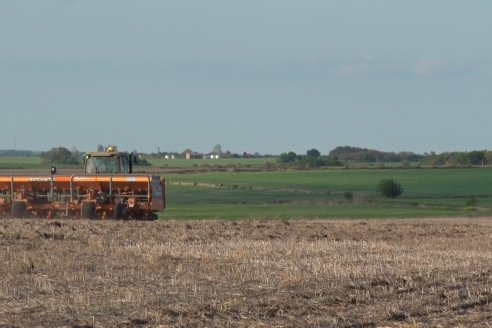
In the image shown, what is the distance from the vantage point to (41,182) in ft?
124

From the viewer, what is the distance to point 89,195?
36.7 m

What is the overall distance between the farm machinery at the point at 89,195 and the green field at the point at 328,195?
470 inches

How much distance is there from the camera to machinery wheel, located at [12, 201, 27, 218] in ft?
122

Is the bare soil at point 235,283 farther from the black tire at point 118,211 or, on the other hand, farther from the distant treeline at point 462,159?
the distant treeline at point 462,159

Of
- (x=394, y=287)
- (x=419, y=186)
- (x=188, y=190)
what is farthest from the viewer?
(x=419, y=186)

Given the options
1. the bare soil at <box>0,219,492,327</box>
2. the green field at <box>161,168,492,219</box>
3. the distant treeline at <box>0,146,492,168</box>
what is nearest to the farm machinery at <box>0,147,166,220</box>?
the bare soil at <box>0,219,492,327</box>

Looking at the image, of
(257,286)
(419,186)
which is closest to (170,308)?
(257,286)

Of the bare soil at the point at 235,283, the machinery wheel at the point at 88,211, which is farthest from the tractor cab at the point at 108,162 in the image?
the bare soil at the point at 235,283

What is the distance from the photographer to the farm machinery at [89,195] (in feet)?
119

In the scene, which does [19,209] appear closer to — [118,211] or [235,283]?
[118,211]

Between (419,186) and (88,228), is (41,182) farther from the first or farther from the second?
(419,186)

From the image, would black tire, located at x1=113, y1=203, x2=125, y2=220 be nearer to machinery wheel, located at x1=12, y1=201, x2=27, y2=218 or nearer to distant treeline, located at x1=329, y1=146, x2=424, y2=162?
machinery wheel, located at x1=12, y1=201, x2=27, y2=218

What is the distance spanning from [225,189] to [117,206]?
52.3m

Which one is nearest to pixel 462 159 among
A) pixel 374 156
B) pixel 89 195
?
pixel 374 156
